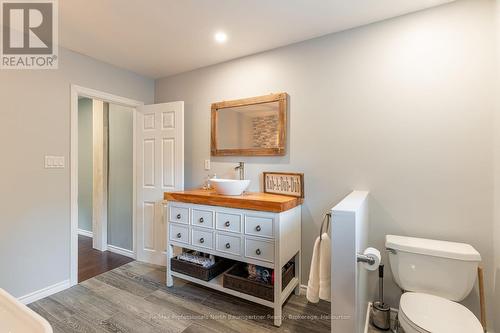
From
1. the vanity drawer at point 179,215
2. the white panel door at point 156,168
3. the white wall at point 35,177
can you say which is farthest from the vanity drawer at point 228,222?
the white wall at point 35,177

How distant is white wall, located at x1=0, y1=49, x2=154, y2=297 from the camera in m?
1.96

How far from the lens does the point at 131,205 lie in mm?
3184

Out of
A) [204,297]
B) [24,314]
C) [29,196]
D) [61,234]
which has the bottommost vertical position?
[204,297]

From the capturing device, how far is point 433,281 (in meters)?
1.53

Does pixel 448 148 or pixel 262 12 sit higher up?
pixel 262 12

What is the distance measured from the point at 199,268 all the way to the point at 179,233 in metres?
0.39

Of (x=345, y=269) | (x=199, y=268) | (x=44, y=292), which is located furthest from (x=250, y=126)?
→ (x=44, y=292)

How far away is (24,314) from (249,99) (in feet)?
7.16

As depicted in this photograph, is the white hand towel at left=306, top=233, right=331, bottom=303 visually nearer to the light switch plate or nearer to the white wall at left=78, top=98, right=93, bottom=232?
the light switch plate

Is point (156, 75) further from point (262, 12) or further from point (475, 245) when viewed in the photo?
point (475, 245)

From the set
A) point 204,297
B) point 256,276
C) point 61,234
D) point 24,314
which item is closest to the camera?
point 24,314

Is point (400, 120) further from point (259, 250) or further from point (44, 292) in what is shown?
point (44, 292)

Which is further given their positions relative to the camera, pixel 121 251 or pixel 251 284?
pixel 121 251

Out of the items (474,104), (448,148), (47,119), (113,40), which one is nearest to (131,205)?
(47,119)
